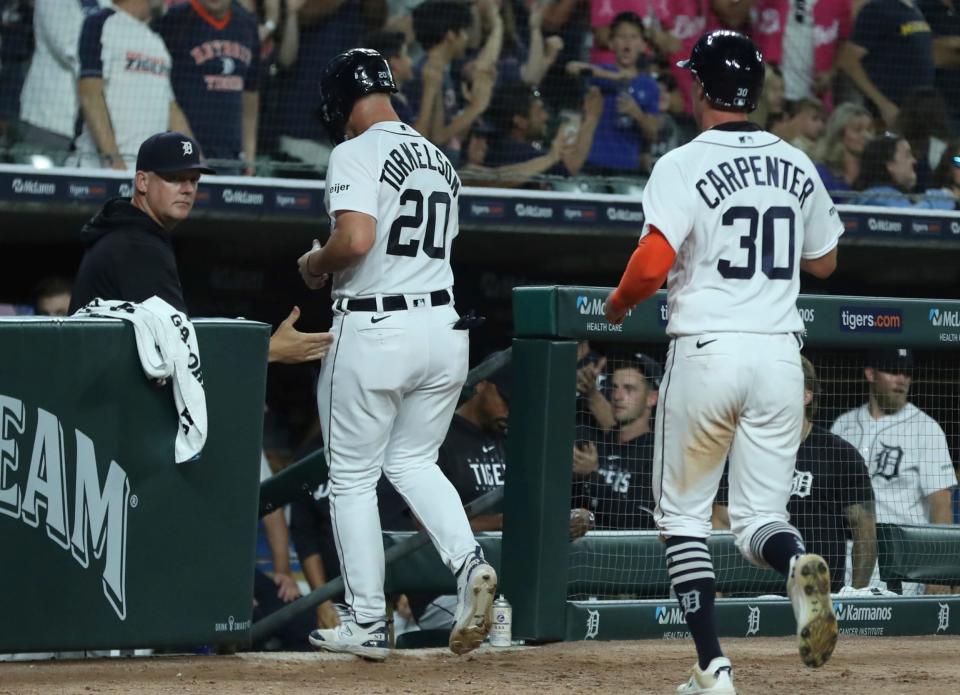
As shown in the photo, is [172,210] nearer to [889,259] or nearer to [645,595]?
[645,595]

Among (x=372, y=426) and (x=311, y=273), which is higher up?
(x=311, y=273)

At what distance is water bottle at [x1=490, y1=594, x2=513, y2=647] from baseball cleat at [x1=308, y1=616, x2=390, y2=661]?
517 mm

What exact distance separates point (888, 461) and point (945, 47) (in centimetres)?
526

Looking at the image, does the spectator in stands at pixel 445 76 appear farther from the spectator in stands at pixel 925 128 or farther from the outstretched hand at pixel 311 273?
the outstretched hand at pixel 311 273

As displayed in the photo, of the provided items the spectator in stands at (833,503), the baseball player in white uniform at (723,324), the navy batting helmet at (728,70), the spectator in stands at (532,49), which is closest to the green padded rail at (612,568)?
the spectator in stands at (833,503)

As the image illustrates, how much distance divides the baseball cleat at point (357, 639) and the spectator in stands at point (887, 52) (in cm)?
671

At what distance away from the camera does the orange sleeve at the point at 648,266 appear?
3703 millimetres

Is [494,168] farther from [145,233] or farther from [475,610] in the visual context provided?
[475,610]

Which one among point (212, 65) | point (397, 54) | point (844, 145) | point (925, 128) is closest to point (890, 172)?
point (844, 145)

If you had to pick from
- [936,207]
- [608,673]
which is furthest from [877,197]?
[608,673]

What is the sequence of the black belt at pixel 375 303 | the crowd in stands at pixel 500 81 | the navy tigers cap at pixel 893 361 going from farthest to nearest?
the crowd in stands at pixel 500 81 < the navy tigers cap at pixel 893 361 < the black belt at pixel 375 303

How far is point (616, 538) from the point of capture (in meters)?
5.07

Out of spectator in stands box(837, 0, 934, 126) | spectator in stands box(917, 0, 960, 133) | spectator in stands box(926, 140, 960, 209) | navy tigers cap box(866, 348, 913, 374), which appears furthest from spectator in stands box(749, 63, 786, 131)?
navy tigers cap box(866, 348, 913, 374)

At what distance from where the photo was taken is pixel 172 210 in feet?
14.0
